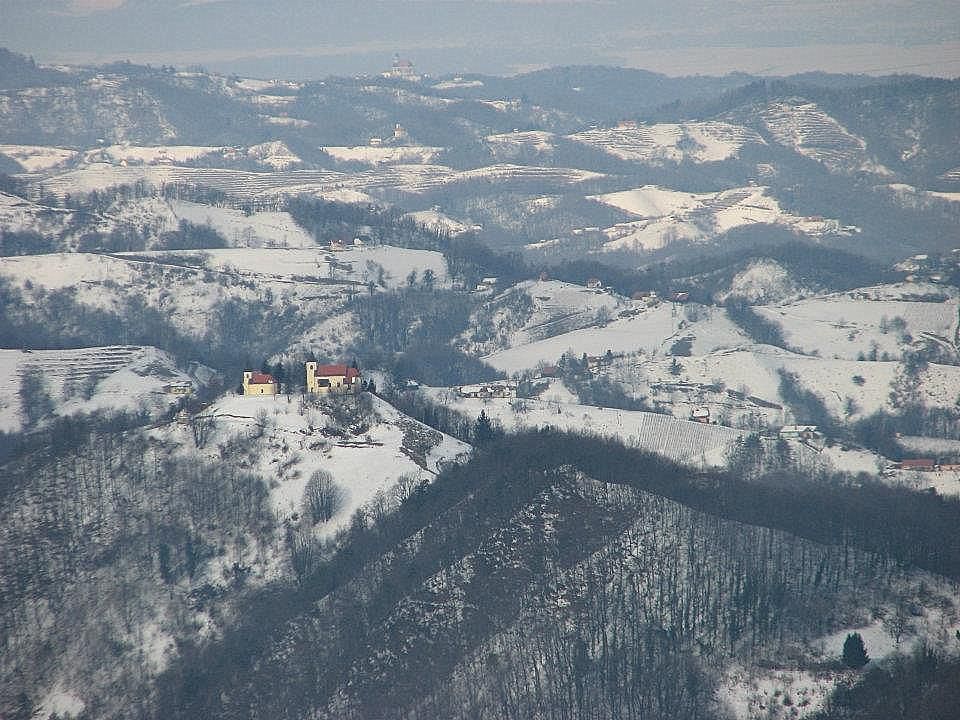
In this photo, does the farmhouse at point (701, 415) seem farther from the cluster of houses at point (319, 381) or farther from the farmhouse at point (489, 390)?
the cluster of houses at point (319, 381)

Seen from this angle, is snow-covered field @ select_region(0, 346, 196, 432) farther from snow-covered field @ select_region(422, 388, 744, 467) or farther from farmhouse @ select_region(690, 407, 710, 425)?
farmhouse @ select_region(690, 407, 710, 425)

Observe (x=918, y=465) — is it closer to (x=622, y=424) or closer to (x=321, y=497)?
(x=622, y=424)

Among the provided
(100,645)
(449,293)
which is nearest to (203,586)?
(100,645)

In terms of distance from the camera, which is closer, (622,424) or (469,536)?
(469,536)

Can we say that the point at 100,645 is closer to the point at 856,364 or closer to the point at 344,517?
the point at 344,517

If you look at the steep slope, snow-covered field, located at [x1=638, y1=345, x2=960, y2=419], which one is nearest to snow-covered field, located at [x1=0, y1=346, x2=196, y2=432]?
snow-covered field, located at [x1=638, y1=345, x2=960, y2=419]

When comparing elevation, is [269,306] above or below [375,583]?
below

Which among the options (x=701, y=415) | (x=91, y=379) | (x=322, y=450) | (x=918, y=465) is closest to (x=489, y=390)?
(x=701, y=415)
